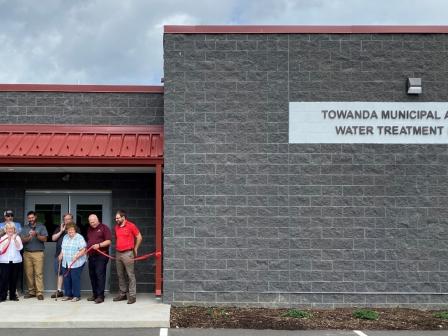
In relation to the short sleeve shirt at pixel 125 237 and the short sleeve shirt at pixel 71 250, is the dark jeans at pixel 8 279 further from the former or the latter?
the short sleeve shirt at pixel 125 237

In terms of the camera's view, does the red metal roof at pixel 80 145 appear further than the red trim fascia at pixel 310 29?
No

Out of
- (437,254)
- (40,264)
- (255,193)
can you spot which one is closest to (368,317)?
(437,254)

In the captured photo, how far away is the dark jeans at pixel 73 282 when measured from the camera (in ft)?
42.8

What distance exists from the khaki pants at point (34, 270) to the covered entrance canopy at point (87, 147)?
1934mm

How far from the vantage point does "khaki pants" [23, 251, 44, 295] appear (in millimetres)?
13258

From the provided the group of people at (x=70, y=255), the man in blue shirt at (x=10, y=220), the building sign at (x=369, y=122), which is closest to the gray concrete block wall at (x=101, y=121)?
the group of people at (x=70, y=255)

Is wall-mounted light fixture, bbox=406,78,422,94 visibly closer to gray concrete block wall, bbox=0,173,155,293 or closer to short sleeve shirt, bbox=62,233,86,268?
gray concrete block wall, bbox=0,173,155,293

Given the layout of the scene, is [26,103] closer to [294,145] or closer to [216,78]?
[216,78]

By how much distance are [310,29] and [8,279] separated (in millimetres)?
7869

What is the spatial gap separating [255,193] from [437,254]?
12.4 ft

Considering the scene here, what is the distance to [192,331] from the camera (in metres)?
10.7

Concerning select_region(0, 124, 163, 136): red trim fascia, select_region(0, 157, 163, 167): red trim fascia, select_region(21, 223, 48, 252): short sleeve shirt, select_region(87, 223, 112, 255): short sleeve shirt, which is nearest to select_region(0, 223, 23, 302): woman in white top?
select_region(21, 223, 48, 252): short sleeve shirt

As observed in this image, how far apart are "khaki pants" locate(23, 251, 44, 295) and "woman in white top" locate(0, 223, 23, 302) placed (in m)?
0.33

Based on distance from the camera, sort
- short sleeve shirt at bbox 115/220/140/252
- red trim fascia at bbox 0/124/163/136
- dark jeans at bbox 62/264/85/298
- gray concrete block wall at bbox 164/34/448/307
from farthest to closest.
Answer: red trim fascia at bbox 0/124/163/136 < dark jeans at bbox 62/264/85/298 < short sleeve shirt at bbox 115/220/140/252 < gray concrete block wall at bbox 164/34/448/307
